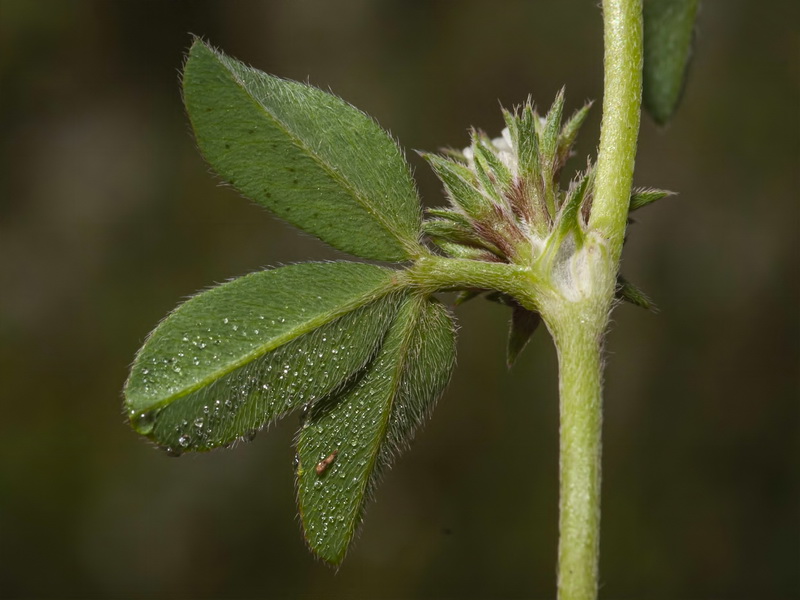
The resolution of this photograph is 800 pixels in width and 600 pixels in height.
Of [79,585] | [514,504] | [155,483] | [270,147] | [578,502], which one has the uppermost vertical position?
[270,147]

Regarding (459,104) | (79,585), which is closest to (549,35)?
(459,104)

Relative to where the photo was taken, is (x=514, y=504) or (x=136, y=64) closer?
(x=514, y=504)

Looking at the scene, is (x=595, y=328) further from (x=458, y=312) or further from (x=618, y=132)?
(x=458, y=312)

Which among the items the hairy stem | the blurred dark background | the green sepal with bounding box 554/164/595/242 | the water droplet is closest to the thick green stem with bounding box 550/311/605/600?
the hairy stem

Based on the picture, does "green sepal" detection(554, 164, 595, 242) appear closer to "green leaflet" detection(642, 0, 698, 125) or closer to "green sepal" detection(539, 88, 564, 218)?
"green sepal" detection(539, 88, 564, 218)

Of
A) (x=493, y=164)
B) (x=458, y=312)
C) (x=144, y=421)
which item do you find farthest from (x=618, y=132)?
(x=458, y=312)

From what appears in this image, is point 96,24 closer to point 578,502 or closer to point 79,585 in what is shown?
point 79,585

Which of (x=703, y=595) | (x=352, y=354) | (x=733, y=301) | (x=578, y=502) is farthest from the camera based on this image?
(x=733, y=301)
